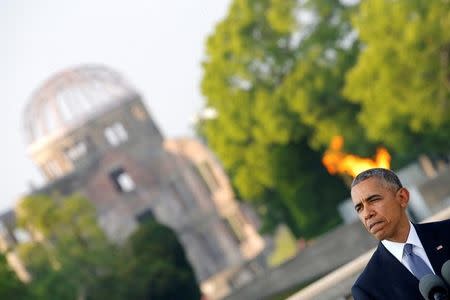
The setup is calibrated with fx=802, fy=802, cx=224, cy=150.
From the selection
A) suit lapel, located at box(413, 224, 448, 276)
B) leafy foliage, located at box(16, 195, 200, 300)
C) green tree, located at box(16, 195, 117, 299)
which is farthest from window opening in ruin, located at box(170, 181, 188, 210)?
suit lapel, located at box(413, 224, 448, 276)

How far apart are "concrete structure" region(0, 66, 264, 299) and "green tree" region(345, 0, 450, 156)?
23744 millimetres

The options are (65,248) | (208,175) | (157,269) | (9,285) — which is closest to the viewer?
(9,285)

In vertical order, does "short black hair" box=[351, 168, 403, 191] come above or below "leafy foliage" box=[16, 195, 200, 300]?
above

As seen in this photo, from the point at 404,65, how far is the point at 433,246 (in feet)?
61.1

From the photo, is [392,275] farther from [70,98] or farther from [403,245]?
[70,98]

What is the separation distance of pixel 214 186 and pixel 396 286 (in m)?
44.7

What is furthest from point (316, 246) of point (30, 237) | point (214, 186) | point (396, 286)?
point (214, 186)

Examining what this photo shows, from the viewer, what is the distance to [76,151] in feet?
155

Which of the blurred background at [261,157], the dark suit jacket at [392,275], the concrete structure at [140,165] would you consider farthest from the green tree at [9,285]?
the concrete structure at [140,165]

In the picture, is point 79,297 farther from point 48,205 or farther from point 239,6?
point 239,6

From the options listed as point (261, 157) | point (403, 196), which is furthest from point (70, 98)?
point (403, 196)

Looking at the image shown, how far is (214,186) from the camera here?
47.4 meters

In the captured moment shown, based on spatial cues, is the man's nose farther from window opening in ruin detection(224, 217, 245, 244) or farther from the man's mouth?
window opening in ruin detection(224, 217, 245, 244)

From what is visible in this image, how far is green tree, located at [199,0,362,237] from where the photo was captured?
86.7 ft
